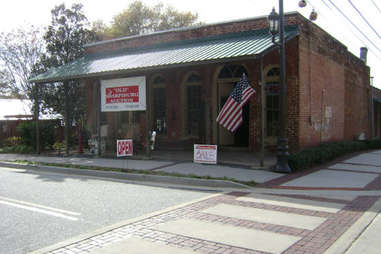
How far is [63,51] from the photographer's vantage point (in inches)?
856

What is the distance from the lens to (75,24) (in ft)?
71.9

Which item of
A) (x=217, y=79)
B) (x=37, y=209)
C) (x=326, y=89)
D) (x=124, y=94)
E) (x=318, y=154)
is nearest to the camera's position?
(x=37, y=209)

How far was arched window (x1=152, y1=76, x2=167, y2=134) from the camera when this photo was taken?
59.8 feet

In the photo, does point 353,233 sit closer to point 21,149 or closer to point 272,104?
point 272,104

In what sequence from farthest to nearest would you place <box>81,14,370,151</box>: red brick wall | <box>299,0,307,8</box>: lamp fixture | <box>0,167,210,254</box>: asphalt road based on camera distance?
<box>81,14,370,151</box>: red brick wall → <box>299,0,307,8</box>: lamp fixture → <box>0,167,210,254</box>: asphalt road

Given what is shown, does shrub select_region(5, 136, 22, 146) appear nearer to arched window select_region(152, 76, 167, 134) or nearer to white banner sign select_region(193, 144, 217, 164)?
arched window select_region(152, 76, 167, 134)

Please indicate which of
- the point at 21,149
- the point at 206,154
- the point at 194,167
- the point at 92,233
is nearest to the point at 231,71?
the point at 206,154

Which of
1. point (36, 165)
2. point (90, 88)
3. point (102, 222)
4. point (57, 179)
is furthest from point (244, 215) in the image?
point (90, 88)

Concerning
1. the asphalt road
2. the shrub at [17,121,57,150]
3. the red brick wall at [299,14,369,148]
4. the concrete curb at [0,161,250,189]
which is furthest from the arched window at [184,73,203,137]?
the asphalt road

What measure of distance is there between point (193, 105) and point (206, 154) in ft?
18.0

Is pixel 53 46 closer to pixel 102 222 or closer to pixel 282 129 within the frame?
pixel 282 129

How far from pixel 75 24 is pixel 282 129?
1582 centimetres

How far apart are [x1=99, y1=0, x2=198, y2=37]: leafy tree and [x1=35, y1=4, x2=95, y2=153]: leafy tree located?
2139 centimetres

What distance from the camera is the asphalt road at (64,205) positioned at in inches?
215
